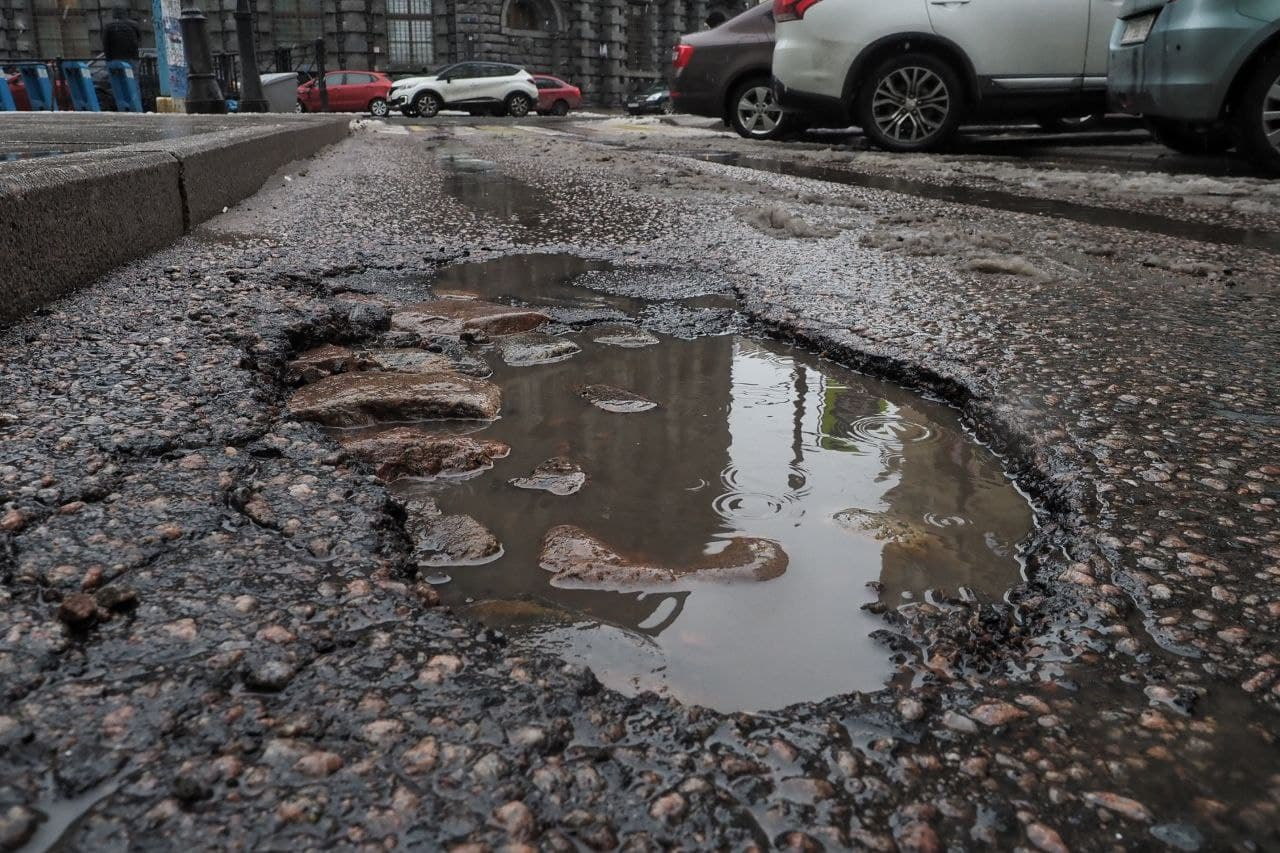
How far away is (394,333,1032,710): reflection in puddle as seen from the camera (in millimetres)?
1226

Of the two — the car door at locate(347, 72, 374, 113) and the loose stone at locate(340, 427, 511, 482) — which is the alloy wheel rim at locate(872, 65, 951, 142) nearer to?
the loose stone at locate(340, 427, 511, 482)

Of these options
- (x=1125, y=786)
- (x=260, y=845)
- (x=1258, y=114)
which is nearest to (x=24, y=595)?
(x=260, y=845)

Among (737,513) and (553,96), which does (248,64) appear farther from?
(737,513)

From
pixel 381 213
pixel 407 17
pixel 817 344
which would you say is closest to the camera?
pixel 817 344

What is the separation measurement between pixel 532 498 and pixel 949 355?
124 centimetres

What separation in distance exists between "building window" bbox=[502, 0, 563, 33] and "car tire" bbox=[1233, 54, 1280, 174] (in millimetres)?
33464

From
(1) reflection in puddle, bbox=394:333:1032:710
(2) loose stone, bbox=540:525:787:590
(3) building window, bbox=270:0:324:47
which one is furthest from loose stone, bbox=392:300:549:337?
(3) building window, bbox=270:0:324:47

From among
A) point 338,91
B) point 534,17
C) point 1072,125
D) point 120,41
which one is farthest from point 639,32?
point 1072,125

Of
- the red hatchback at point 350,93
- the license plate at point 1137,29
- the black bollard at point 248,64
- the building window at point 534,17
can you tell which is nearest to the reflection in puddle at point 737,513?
the license plate at point 1137,29

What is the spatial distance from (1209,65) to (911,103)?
8.27 feet

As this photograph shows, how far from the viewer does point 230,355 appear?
2.21 metres

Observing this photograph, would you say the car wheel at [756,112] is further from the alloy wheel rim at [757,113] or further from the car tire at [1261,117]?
the car tire at [1261,117]

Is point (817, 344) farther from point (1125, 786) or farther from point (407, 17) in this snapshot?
point (407, 17)

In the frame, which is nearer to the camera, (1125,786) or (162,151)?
(1125,786)
